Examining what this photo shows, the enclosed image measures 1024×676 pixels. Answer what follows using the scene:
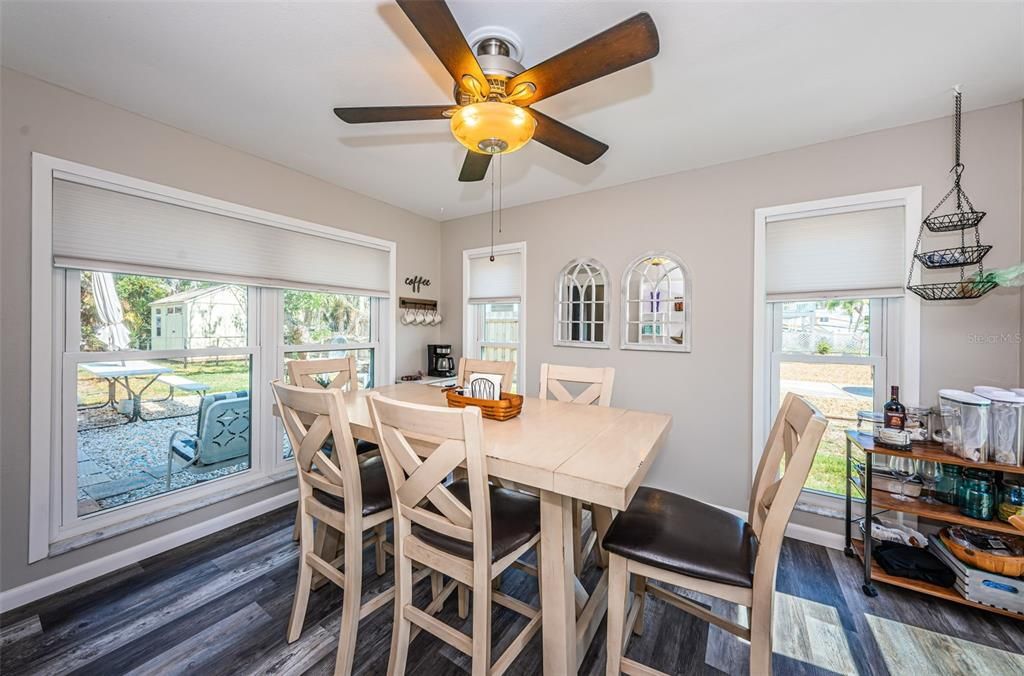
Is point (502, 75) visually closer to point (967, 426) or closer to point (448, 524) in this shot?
point (448, 524)

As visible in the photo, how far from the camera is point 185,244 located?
7.80 feet

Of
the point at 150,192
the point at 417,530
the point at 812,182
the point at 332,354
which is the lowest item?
the point at 417,530

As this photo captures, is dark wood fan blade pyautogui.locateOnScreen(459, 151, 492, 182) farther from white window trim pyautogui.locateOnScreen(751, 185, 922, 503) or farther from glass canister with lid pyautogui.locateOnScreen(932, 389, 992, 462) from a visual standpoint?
glass canister with lid pyautogui.locateOnScreen(932, 389, 992, 462)

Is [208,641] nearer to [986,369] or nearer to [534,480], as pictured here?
[534,480]

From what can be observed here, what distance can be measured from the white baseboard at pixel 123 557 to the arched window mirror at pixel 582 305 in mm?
2609

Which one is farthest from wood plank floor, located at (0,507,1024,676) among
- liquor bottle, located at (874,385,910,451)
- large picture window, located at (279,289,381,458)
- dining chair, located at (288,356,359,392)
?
large picture window, located at (279,289,381,458)

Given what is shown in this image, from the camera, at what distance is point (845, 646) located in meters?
1.65

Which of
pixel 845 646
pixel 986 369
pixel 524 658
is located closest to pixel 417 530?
pixel 524 658

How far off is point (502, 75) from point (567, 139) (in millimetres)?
397

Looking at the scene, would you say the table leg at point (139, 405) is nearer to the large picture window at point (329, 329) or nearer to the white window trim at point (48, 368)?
the white window trim at point (48, 368)

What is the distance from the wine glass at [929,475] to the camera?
2.00 m

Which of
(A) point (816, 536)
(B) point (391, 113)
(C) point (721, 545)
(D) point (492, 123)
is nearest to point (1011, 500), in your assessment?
(A) point (816, 536)

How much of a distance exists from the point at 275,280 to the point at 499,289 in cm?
189

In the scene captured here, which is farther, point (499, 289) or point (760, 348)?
point (499, 289)
